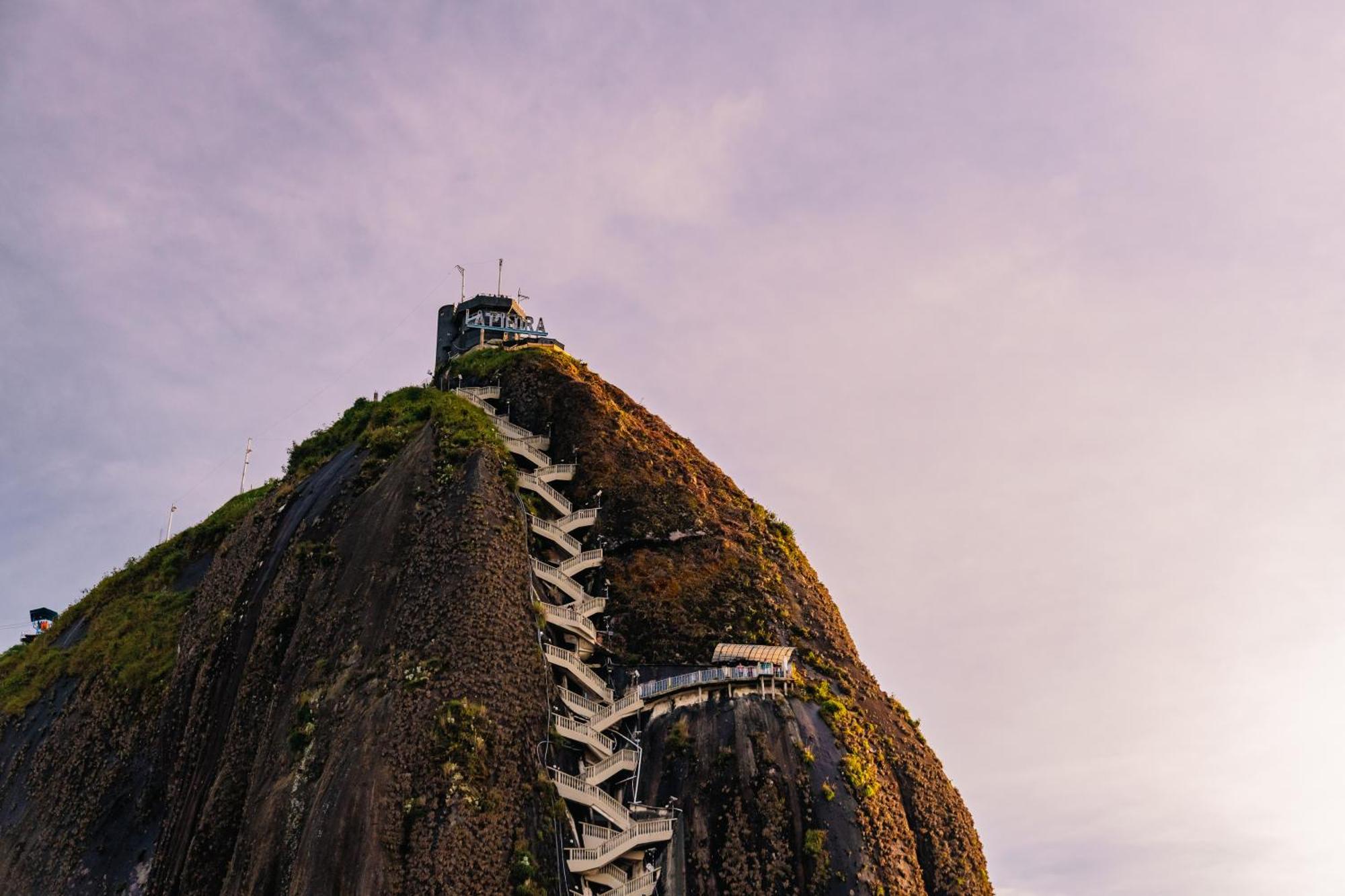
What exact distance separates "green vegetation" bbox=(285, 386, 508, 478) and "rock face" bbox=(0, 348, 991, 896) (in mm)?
287

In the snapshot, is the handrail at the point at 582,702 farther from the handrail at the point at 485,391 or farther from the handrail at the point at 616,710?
the handrail at the point at 485,391

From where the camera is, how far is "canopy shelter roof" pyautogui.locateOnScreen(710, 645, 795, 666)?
60344mm

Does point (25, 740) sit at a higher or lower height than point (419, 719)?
higher

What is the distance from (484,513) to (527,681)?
10.1 m

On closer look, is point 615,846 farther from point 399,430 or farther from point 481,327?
point 481,327

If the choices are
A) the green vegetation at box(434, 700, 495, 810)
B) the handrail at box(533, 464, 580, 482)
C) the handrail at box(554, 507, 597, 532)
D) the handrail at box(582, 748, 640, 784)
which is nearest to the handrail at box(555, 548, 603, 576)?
the handrail at box(554, 507, 597, 532)

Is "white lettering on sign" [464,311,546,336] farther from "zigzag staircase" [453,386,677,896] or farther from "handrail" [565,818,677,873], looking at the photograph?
"handrail" [565,818,677,873]

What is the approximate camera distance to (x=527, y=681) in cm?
5616

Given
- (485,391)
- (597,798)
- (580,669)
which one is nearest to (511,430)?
(485,391)

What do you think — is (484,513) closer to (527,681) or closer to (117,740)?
(527,681)

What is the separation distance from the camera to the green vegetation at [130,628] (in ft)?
248

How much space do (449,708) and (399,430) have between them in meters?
25.3

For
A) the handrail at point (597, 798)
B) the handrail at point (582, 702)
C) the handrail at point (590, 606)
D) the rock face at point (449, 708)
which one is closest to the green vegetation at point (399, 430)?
the rock face at point (449, 708)

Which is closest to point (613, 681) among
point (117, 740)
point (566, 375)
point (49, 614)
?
point (566, 375)
